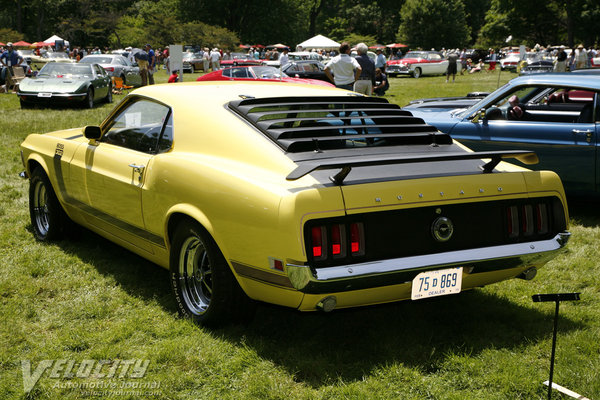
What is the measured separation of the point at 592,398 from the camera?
124 inches

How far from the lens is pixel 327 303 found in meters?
3.31

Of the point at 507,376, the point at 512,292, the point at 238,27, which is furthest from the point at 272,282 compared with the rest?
the point at 238,27

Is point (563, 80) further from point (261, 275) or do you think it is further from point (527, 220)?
point (261, 275)

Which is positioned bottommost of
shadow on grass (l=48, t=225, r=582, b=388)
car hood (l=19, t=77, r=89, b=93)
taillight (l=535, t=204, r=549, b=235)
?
shadow on grass (l=48, t=225, r=582, b=388)

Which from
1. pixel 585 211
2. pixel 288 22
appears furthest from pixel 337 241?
pixel 288 22

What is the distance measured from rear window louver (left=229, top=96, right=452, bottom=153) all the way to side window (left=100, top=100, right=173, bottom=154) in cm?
56

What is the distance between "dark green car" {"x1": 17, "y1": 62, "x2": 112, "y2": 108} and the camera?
16609 millimetres

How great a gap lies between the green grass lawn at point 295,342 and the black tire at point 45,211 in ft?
1.83

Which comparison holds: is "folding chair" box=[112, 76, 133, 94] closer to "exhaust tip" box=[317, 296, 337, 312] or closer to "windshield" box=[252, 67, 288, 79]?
"windshield" box=[252, 67, 288, 79]

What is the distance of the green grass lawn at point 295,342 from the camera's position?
3295mm

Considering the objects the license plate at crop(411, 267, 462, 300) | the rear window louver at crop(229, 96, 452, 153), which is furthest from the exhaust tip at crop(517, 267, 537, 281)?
the rear window louver at crop(229, 96, 452, 153)

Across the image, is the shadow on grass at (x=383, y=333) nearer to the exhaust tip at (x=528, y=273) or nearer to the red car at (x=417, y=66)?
the exhaust tip at (x=528, y=273)

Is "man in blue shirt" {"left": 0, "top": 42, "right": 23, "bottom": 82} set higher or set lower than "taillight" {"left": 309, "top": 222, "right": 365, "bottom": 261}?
higher

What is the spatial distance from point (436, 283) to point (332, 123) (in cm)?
156
